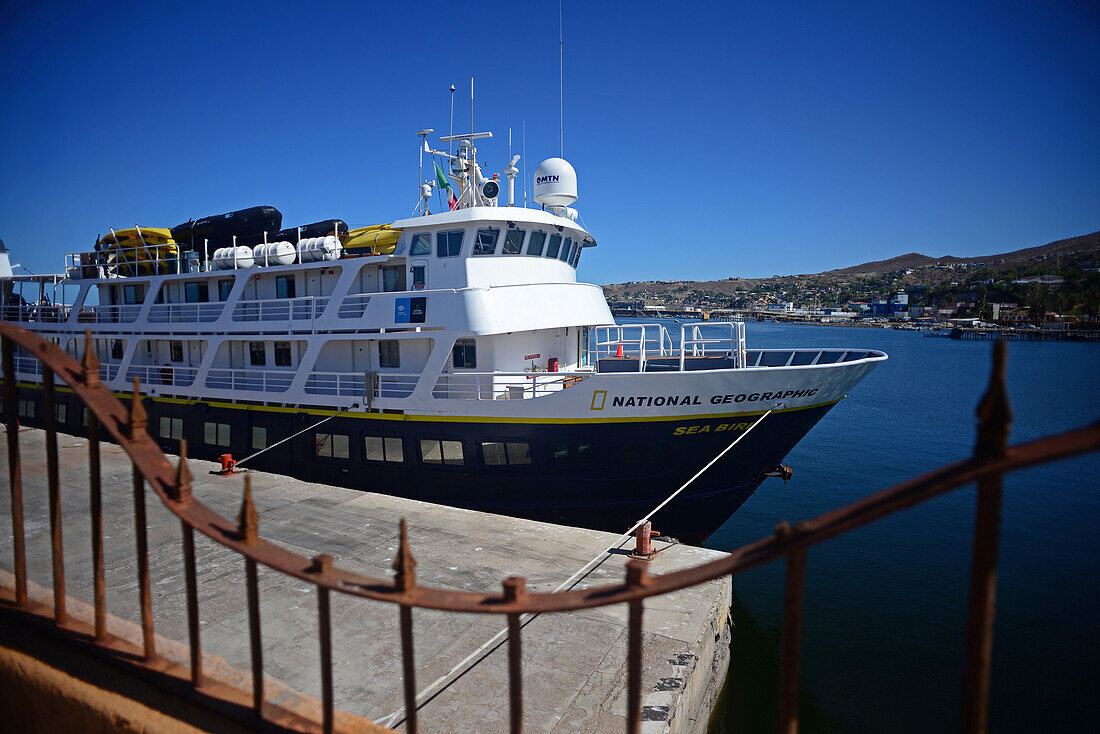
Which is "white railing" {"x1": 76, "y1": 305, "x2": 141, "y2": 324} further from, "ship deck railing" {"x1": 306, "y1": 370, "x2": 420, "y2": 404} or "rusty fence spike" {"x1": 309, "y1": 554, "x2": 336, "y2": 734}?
"rusty fence spike" {"x1": 309, "y1": 554, "x2": 336, "y2": 734}

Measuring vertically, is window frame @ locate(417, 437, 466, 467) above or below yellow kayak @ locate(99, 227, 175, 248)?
below

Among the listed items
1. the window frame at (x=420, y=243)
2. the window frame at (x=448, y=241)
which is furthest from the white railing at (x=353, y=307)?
the window frame at (x=448, y=241)

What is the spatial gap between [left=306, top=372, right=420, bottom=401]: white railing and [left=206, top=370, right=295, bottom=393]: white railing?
27.5 inches

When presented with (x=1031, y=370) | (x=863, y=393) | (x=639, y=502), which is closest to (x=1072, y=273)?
(x=1031, y=370)

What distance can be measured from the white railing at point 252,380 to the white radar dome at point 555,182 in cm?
742

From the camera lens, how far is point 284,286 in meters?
14.9

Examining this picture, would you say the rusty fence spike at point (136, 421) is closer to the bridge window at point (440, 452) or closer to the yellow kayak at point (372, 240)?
the bridge window at point (440, 452)

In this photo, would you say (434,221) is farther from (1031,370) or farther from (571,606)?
(1031,370)

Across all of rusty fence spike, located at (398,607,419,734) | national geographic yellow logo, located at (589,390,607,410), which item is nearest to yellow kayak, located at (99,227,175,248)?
national geographic yellow logo, located at (589,390,607,410)

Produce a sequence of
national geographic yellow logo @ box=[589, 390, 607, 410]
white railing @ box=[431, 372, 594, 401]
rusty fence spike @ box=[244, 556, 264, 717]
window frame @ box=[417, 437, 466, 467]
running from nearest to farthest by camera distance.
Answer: rusty fence spike @ box=[244, 556, 264, 717] → national geographic yellow logo @ box=[589, 390, 607, 410] → window frame @ box=[417, 437, 466, 467] → white railing @ box=[431, 372, 594, 401]

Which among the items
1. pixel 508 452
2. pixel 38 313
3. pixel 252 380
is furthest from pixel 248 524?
pixel 38 313

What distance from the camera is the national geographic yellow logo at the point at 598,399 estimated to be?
10.8 meters

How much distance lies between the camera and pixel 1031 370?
5188 centimetres

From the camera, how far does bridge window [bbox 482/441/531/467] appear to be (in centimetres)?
1134
